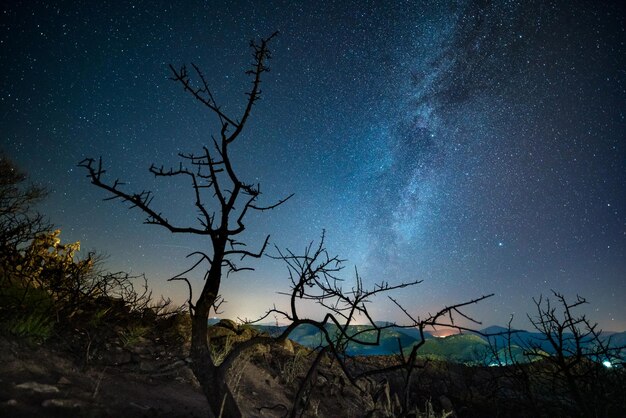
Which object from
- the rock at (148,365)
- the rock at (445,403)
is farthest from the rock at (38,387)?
the rock at (445,403)

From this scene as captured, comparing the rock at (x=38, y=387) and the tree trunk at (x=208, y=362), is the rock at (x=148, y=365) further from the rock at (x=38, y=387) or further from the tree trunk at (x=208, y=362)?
the tree trunk at (x=208, y=362)

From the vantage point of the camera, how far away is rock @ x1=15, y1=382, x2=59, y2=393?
2692mm

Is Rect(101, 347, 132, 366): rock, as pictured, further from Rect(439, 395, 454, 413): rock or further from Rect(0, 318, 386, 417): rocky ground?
Rect(439, 395, 454, 413): rock

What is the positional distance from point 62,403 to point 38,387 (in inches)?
13.6

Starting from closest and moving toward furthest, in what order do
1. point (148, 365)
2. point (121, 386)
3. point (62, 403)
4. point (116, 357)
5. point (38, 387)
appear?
point (62, 403)
point (38, 387)
point (121, 386)
point (116, 357)
point (148, 365)

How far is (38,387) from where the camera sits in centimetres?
275

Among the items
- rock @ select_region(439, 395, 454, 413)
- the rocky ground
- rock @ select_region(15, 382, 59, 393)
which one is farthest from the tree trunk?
rock @ select_region(439, 395, 454, 413)

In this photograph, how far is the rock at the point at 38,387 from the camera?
2692mm

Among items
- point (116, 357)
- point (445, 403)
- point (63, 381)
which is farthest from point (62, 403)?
point (445, 403)

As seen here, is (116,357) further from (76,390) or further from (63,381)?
(76,390)

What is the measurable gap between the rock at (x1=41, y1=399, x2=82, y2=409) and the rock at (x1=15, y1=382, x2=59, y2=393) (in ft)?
0.81

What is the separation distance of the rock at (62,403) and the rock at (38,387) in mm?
247

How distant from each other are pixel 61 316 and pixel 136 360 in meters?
1.35

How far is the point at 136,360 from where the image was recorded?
196 inches
